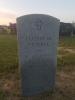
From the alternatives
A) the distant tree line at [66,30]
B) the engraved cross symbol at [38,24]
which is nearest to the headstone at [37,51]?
the engraved cross symbol at [38,24]

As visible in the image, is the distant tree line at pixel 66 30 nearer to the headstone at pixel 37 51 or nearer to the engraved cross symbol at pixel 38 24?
the headstone at pixel 37 51

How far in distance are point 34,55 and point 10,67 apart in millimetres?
3327

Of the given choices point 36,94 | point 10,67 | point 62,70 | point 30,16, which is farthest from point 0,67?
point 30,16

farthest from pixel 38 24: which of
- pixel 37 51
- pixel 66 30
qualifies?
pixel 66 30

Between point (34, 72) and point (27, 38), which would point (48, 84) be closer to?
point (34, 72)

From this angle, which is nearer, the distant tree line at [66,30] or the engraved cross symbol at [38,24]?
the engraved cross symbol at [38,24]

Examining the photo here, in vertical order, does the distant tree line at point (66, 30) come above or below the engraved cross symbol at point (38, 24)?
below

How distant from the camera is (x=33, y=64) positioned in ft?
18.3

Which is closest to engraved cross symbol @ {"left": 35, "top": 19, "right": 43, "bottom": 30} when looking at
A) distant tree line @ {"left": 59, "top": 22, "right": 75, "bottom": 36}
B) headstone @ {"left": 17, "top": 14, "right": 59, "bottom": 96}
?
headstone @ {"left": 17, "top": 14, "right": 59, "bottom": 96}

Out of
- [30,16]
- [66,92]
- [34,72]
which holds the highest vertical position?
[30,16]

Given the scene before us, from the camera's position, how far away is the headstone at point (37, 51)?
5.32m

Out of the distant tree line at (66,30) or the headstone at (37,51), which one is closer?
the headstone at (37,51)

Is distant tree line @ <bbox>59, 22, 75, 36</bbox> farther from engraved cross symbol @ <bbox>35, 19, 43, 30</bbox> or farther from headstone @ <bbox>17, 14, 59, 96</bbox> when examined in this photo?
engraved cross symbol @ <bbox>35, 19, 43, 30</bbox>

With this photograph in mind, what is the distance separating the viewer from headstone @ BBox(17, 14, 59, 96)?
5320mm
